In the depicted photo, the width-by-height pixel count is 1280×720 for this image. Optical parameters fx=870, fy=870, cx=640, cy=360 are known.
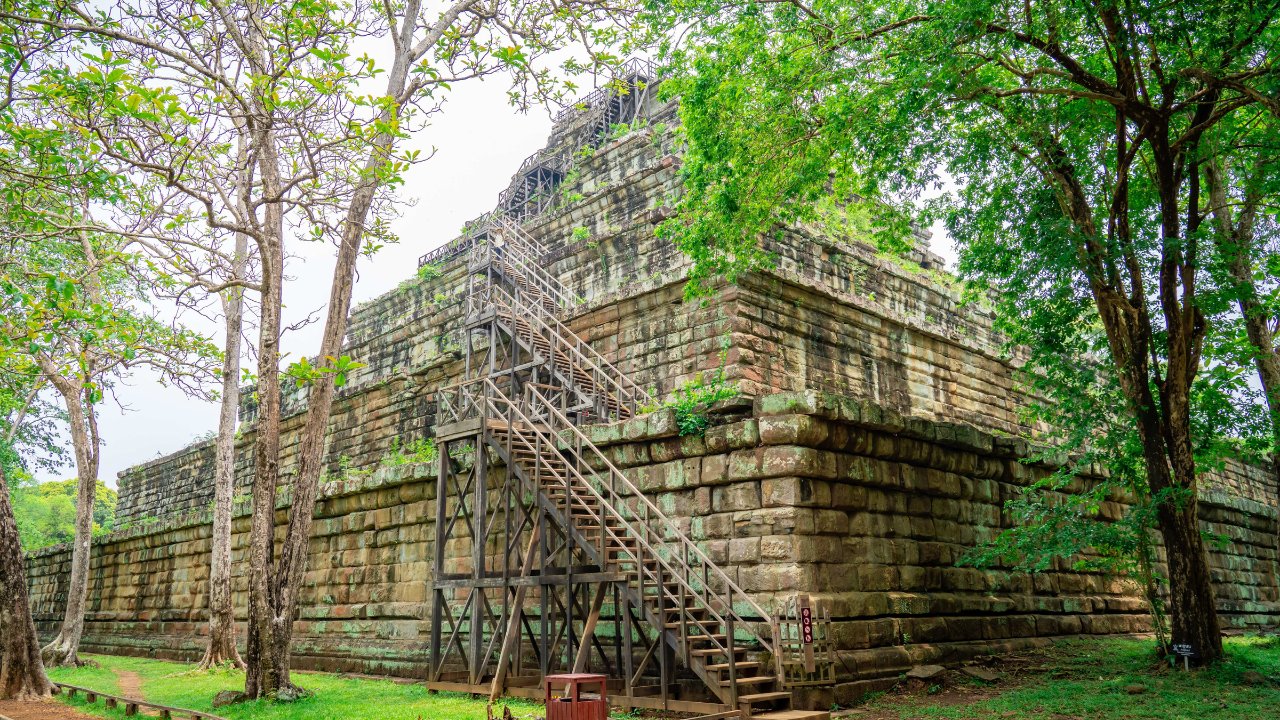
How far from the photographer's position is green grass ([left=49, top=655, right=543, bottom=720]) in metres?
9.37

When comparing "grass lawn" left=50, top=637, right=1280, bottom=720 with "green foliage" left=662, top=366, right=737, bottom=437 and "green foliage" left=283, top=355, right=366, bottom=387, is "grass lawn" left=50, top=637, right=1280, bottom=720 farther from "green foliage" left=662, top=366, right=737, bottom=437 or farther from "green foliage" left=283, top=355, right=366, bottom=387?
"green foliage" left=283, top=355, right=366, bottom=387

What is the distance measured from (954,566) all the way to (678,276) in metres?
5.82

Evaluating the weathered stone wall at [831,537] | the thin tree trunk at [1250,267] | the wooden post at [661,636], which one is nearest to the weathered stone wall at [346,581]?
the weathered stone wall at [831,537]

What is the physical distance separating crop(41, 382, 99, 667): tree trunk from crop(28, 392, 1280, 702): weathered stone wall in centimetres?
601

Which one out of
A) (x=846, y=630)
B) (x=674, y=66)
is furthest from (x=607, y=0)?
(x=846, y=630)

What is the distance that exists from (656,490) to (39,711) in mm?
8564

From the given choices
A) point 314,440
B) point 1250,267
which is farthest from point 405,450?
point 1250,267

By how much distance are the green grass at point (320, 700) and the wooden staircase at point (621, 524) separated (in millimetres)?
1626

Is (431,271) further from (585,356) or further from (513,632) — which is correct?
(513,632)

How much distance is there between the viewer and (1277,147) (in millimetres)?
9422

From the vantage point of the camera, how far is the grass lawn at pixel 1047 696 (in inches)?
316

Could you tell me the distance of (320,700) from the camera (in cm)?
1078

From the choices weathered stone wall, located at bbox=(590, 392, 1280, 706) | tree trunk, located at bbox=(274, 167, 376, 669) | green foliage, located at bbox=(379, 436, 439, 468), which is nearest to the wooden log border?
tree trunk, located at bbox=(274, 167, 376, 669)

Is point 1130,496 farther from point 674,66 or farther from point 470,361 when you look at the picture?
point 470,361
